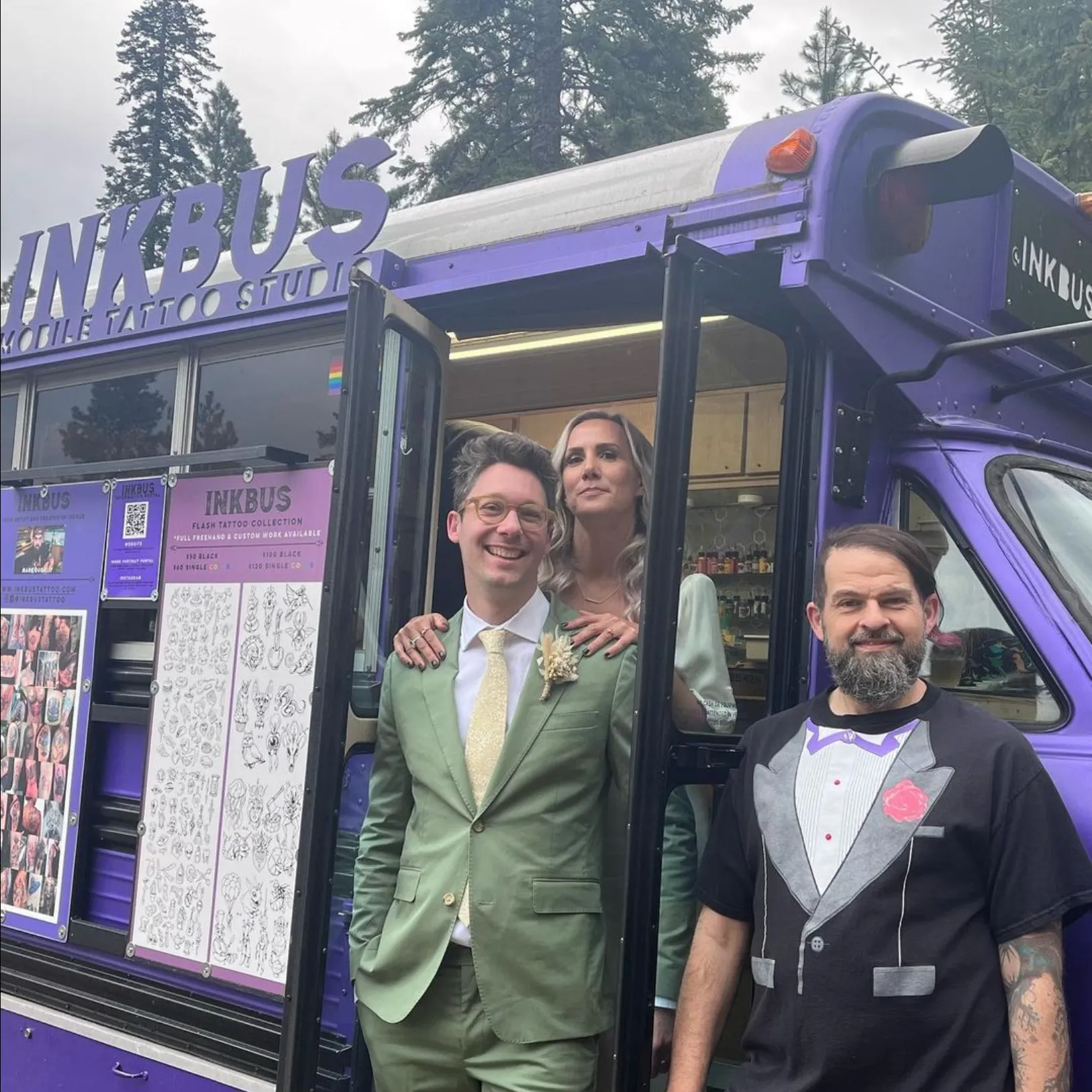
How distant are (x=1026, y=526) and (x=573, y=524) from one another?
1.01m

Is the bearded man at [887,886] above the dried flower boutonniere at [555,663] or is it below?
below

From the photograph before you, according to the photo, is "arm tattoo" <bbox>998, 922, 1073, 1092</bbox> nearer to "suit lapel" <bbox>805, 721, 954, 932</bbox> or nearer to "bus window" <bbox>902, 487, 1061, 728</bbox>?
"suit lapel" <bbox>805, 721, 954, 932</bbox>

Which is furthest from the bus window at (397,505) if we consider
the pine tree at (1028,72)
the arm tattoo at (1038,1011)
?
the pine tree at (1028,72)

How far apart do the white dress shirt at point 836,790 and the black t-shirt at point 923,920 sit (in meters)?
0.02

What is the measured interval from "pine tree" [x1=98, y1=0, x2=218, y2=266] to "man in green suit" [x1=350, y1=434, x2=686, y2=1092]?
2.10m

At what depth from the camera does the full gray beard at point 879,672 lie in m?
2.05

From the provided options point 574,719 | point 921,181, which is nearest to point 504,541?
point 574,719

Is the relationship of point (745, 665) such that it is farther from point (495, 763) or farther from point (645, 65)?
point (645, 65)

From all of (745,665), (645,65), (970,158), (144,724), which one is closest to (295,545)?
(144,724)

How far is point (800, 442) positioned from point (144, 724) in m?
2.10

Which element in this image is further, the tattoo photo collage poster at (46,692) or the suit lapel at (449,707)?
the tattoo photo collage poster at (46,692)

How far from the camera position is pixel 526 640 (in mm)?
2576

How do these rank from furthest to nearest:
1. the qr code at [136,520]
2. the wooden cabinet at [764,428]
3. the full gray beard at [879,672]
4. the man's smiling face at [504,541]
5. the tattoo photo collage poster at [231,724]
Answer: the qr code at [136,520]
the tattoo photo collage poster at [231,724]
the wooden cabinet at [764,428]
the man's smiling face at [504,541]
the full gray beard at [879,672]

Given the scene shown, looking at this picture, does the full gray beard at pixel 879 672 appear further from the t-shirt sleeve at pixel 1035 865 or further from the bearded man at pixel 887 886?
the t-shirt sleeve at pixel 1035 865
